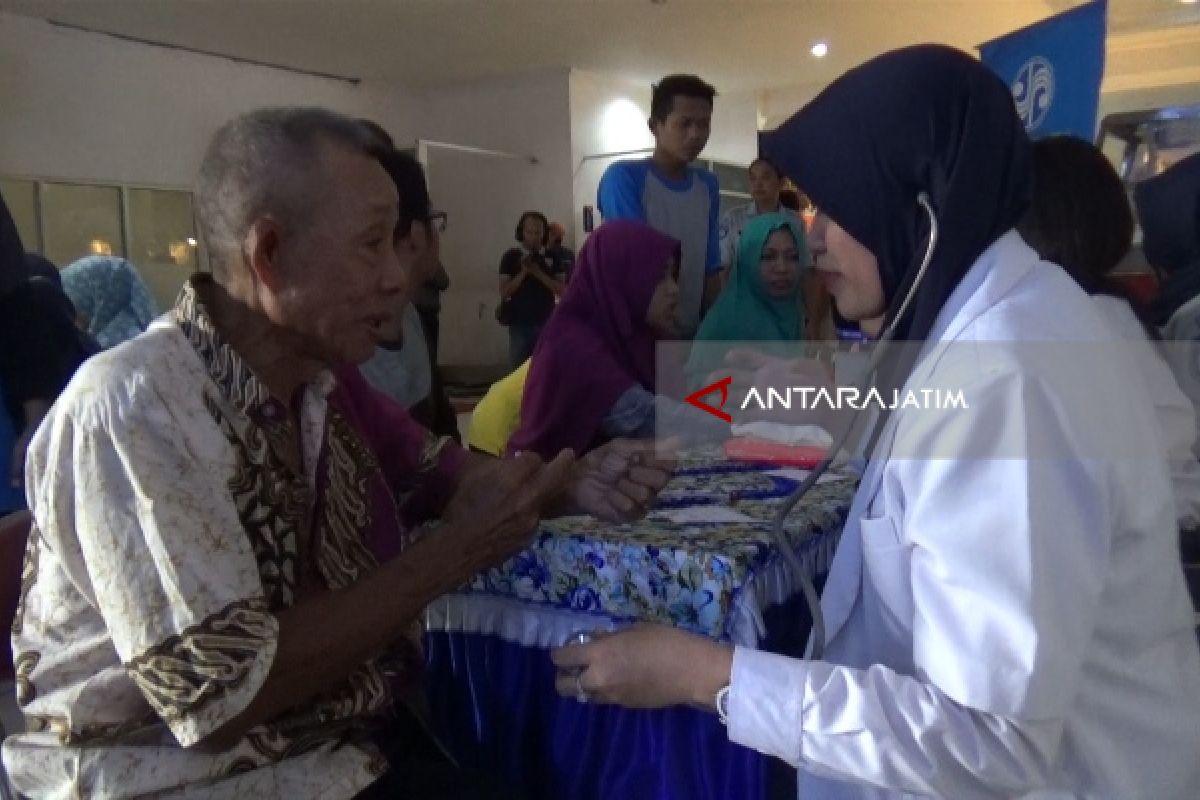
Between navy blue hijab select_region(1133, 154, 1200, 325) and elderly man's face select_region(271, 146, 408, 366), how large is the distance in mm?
2132

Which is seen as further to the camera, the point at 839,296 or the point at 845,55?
the point at 845,55

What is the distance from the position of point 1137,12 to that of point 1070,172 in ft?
17.2

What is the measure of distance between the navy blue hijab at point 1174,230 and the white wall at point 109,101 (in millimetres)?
4393

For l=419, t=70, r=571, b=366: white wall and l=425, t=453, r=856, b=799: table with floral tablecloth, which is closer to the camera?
l=425, t=453, r=856, b=799: table with floral tablecloth

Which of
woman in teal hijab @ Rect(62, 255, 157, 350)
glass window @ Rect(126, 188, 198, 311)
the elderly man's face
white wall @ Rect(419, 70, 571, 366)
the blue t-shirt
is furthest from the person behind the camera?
white wall @ Rect(419, 70, 571, 366)

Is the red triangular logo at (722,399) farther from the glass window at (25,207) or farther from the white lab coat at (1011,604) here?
the glass window at (25,207)

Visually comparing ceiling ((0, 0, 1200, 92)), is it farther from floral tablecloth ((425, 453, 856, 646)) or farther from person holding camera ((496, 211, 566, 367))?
floral tablecloth ((425, 453, 856, 646))

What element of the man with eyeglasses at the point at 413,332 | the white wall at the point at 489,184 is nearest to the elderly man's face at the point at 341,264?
the man with eyeglasses at the point at 413,332

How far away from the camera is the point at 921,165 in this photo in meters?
0.92

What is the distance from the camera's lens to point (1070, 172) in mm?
1844

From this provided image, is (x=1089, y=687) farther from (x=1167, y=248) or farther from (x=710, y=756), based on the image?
(x=1167, y=248)

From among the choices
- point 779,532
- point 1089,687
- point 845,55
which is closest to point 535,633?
point 779,532

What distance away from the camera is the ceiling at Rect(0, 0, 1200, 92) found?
5672 mm

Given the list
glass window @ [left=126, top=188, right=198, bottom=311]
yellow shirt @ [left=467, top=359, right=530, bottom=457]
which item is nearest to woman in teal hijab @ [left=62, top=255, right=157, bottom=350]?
yellow shirt @ [left=467, top=359, right=530, bottom=457]
